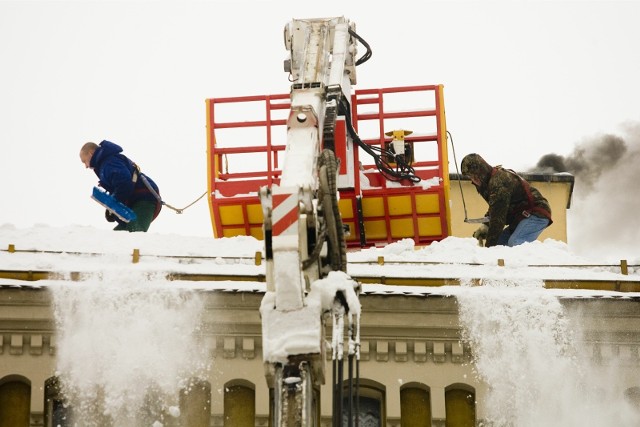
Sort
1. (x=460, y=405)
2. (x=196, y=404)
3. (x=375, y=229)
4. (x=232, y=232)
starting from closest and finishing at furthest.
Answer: (x=196, y=404), (x=460, y=405), (x=375, y=229), (x=232, y=232)

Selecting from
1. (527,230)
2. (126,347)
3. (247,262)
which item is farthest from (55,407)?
(527,230)

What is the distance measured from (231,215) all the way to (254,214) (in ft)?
1.18

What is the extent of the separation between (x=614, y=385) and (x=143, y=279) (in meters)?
6.04

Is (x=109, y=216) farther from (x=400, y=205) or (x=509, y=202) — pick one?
(x=509, y=202)

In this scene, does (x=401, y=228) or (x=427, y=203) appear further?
(x=401, y=228)

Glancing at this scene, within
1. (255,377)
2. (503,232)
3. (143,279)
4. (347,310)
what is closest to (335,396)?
(347,310)

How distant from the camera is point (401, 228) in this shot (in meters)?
20.5

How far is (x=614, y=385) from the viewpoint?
1616 centimetres

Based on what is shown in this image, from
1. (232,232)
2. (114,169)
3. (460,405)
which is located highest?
(114,169)

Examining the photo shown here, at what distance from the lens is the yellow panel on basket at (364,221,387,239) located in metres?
20.4

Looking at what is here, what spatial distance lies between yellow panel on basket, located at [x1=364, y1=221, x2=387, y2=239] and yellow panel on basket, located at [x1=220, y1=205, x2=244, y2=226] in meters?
1.97

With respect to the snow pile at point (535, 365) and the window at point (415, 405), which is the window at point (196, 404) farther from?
the snow pile at point (535, 365)

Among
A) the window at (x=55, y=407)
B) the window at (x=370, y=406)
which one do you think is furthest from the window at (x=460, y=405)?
the window at (x=55, y=407)

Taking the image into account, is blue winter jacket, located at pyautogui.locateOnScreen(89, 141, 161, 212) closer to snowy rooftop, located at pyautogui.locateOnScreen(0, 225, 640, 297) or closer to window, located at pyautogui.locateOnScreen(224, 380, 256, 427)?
snowy rooftop, located at pyautogui.locateOnScreen(0, 225, 640, 297)
